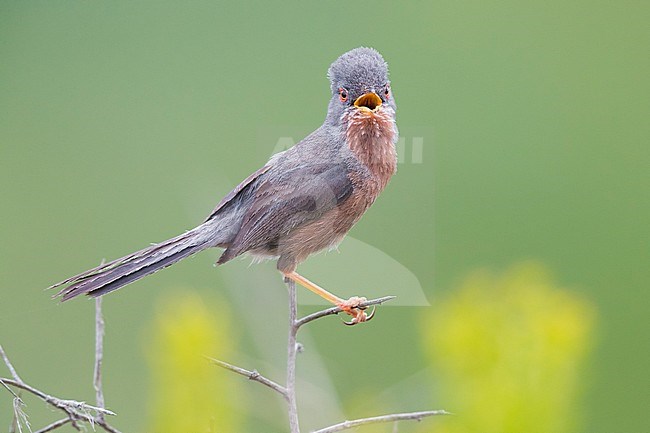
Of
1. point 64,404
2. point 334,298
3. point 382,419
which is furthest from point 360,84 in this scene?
point 64,404

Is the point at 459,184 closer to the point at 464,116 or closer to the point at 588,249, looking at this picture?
the point at 464,116

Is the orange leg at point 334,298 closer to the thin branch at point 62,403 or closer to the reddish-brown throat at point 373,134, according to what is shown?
the reddish-brown throat at point 373,134

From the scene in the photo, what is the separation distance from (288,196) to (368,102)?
225 millimetres

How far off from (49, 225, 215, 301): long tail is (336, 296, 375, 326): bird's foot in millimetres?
242

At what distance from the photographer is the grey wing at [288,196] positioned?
1.31 metres

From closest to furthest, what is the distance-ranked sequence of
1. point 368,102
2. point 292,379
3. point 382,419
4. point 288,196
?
point 382,419 < point 292,379 < point 368,102 < point 288,196

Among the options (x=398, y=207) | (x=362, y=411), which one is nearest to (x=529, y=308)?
(x=362, y=411)

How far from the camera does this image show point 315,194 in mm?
1338

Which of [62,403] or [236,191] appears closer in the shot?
[62,403]

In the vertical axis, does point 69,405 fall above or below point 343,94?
below

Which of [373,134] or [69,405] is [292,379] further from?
[373,134]

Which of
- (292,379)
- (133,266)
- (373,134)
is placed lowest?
(292,379)

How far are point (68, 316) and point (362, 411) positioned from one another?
3.77 ft

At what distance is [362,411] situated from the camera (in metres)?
1.06
